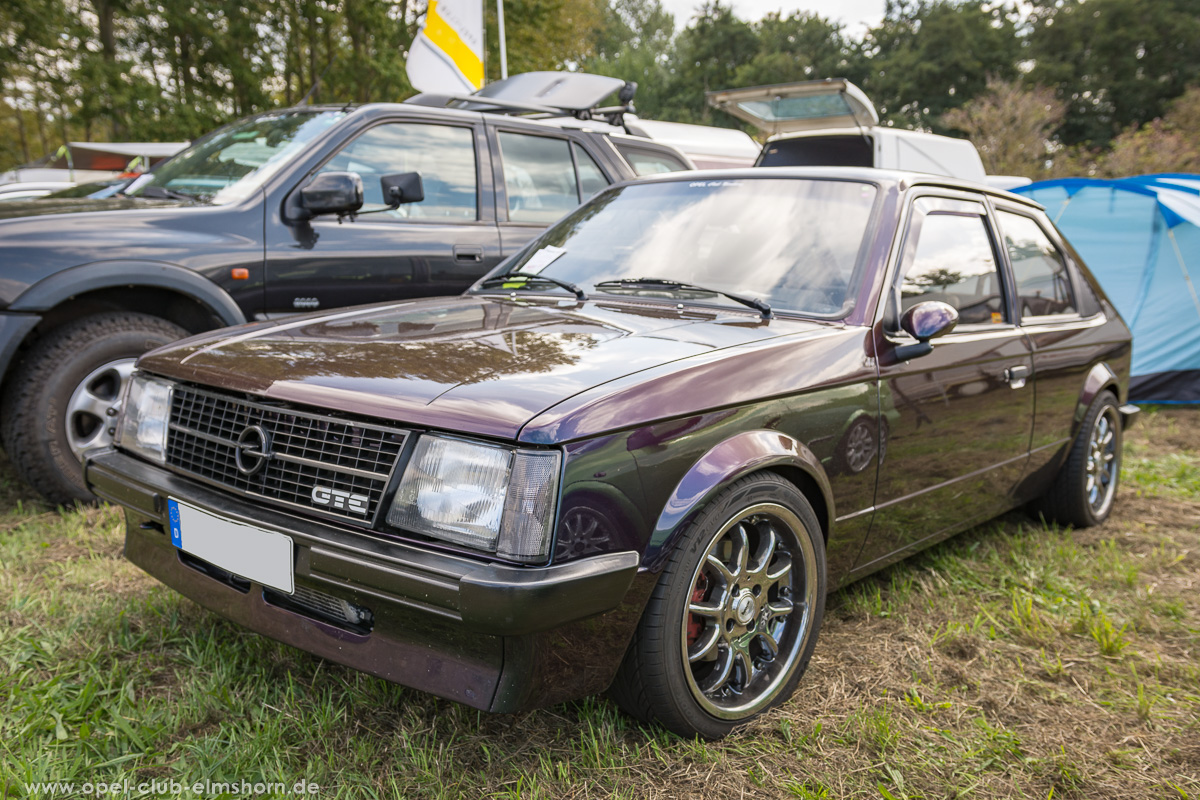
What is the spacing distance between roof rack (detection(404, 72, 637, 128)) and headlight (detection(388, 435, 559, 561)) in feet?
13.4

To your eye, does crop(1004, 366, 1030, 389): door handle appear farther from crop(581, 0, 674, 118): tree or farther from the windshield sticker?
crop(581, 0, 674, 118): tree

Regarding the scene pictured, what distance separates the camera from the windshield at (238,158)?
159 inches

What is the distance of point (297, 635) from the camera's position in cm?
193

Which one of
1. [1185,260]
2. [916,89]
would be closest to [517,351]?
[1185,260]

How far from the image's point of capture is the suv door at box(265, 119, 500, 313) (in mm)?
4016

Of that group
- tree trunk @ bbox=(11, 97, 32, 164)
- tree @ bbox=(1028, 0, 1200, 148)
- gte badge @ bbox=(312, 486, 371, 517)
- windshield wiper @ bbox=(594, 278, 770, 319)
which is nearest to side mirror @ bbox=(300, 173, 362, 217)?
windshield wiper @ bbox=(594, 278, 770, 319)

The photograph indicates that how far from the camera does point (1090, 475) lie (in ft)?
13.2

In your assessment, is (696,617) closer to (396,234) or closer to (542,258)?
(542,258)

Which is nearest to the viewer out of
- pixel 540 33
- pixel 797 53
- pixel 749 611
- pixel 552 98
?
pixel 749 611

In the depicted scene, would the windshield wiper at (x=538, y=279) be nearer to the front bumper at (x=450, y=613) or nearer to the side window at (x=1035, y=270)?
the front bumper at (x=450, y=613)

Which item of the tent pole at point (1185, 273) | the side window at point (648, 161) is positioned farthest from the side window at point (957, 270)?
the tent pole at point (1185, 273)

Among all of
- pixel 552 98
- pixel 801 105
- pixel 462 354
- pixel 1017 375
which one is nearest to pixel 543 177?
pixel 552 98

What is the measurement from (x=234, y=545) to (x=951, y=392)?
217 centimetres

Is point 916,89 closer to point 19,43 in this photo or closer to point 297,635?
point 19,43
